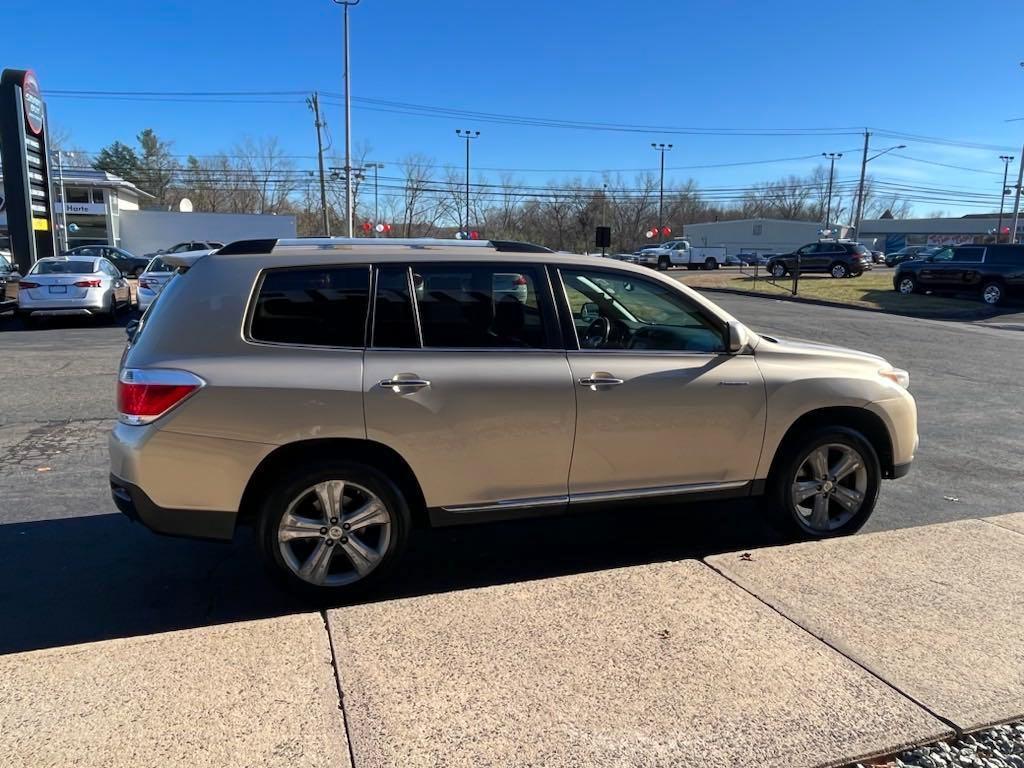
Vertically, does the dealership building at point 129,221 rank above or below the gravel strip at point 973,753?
above

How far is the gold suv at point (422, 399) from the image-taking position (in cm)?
334

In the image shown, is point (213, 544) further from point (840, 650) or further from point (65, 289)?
point (65, 289)

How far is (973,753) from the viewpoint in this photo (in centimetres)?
250

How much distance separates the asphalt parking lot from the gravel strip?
1811 millimetres

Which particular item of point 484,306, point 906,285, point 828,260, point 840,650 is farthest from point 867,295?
point 840,650

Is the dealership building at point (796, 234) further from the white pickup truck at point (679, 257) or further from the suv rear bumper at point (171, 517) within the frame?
the suv rear bumper at point (171, 517)

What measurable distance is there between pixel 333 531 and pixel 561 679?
135 cm

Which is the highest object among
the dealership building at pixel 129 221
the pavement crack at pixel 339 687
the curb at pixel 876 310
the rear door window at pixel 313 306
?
the dealership building at pixel 129 221

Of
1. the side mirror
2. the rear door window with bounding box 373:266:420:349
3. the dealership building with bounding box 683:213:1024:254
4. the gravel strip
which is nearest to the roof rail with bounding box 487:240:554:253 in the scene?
the rear door window with bounding box 373:266:420:349

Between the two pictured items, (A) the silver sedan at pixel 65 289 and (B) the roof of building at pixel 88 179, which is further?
(B) the roof of building at pixel 88 179

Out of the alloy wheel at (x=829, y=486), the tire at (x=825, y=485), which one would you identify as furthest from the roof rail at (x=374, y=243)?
the alloy wheel at (x=829, y=486)

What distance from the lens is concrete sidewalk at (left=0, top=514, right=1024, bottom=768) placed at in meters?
2.45

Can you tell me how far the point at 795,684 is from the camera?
2803 mm

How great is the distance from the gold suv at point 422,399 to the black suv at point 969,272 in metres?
25.3
